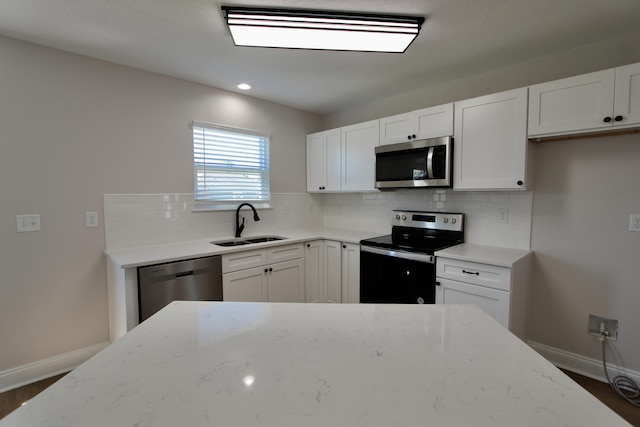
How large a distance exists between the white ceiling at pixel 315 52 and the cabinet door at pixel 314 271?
1.69 meters

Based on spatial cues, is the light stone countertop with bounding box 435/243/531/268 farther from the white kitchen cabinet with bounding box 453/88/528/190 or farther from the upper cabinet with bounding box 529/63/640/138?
the upper cabinet with bounding box 529/63/640/138

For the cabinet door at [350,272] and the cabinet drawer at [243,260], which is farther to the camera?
the cabinet door at [350,272]

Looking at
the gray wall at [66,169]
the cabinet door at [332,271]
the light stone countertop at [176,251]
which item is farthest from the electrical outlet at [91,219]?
the cabinet door at [332,271]

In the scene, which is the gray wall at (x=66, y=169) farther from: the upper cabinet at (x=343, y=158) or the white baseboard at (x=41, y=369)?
the upper cabinet at (x=343, y=158)

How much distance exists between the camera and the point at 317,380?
0.67 metres

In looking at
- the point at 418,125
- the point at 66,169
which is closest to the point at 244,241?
the point at 66,169

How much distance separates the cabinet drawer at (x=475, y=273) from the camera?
6.70 feet

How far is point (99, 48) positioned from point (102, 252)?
1.58 metres

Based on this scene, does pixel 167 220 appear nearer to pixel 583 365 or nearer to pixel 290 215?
pixel 290 215

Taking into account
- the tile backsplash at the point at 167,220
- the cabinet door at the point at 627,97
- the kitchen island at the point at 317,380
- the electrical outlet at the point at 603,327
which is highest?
the cabinet door at the point at 627,97

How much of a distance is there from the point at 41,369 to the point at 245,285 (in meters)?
1.57

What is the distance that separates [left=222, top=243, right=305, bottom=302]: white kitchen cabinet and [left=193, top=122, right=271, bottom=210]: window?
765 millimetres

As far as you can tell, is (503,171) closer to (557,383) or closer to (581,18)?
(581,18)

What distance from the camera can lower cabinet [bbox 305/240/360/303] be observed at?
9.82 feet
